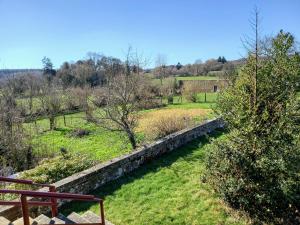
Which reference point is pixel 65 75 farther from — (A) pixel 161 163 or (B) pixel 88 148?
(A) pixel 161 163

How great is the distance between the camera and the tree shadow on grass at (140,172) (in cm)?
834

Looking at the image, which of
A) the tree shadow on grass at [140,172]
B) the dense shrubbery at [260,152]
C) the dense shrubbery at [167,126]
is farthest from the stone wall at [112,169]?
the dense shrubbery at [260,152]

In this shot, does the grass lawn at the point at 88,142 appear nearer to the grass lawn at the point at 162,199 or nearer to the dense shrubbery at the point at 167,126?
the dense shrubbery at the point at 167,126

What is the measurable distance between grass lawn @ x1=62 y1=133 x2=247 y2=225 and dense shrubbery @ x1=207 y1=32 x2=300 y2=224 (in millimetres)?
586

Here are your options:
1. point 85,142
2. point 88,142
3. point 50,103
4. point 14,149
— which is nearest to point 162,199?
point 14,149

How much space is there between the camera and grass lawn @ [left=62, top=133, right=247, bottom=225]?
747 cm

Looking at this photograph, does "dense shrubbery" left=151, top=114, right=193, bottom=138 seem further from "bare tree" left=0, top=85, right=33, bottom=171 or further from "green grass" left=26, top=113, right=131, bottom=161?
"bare tree" left=0, top=85, right=33, bottom=171

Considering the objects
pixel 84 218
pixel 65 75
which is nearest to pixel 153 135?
pixel 84 218

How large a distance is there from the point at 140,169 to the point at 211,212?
149 inches

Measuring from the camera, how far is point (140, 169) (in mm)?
10969

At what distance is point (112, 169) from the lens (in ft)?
32.8

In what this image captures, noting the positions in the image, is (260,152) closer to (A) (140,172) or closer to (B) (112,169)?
(A) (140,172)

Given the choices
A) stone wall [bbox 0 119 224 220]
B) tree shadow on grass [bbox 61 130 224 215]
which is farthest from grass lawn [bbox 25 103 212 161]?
tree shadow on grass [bbox 61 130 224 215]

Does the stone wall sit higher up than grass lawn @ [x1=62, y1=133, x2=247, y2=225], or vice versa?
the stone wall
